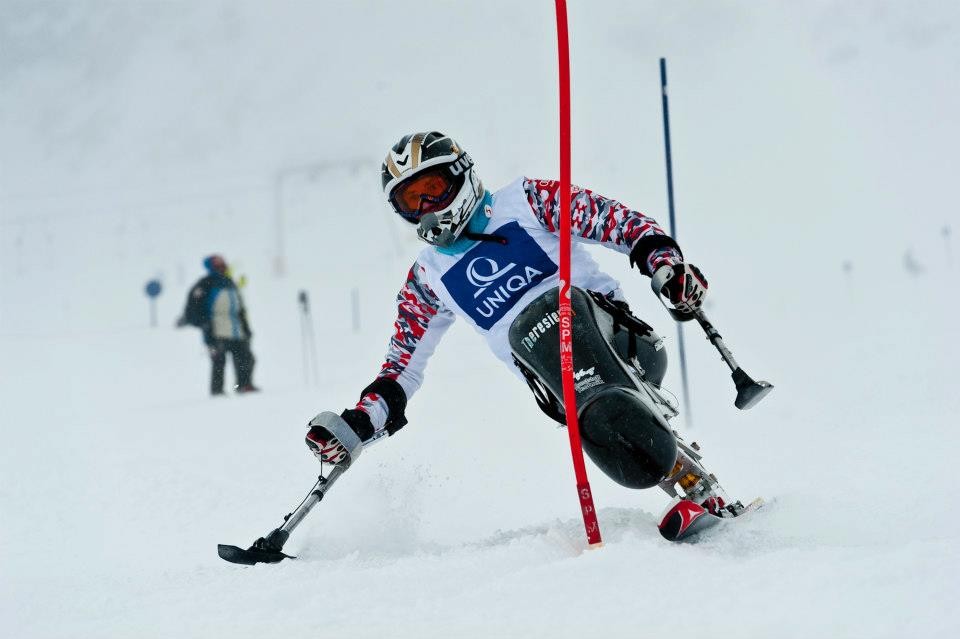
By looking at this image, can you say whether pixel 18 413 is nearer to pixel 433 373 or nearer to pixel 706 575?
pixel 433 373

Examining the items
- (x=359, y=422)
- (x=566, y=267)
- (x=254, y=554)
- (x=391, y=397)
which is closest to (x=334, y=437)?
(x=359, y=422)

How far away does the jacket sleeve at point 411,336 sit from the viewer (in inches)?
144

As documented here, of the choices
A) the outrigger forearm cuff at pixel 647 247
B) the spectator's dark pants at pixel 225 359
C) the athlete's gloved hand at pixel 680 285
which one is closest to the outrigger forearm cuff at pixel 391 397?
the outrigger forearm cuff at pixel 647 247

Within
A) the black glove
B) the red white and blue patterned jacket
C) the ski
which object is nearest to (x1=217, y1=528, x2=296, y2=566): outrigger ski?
the black glove

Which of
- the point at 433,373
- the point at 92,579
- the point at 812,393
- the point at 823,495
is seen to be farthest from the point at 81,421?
the point at 823,495

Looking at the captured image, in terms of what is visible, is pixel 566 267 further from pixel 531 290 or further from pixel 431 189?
pixel 431 189

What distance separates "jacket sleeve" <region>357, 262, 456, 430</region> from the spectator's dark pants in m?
6.89

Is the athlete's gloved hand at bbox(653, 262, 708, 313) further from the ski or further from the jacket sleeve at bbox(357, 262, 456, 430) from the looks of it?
the jacket sleeve at bbox(357, 262, 456, 430)

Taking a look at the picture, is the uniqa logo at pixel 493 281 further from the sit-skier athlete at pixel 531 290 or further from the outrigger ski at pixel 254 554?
the outrigger ski at pixel 254 554

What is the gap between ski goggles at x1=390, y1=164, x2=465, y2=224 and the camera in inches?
129

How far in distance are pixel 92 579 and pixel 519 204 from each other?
2.18 m

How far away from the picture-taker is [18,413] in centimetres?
929

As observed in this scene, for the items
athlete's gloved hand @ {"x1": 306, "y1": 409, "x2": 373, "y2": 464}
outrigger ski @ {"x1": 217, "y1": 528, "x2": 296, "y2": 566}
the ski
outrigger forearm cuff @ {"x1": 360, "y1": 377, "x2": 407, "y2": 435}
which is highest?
outrigger forearm cuff @ {"x1": 360, "y1": 377, "x2": 407, "y2": 435}

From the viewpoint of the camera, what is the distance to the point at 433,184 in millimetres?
3309
